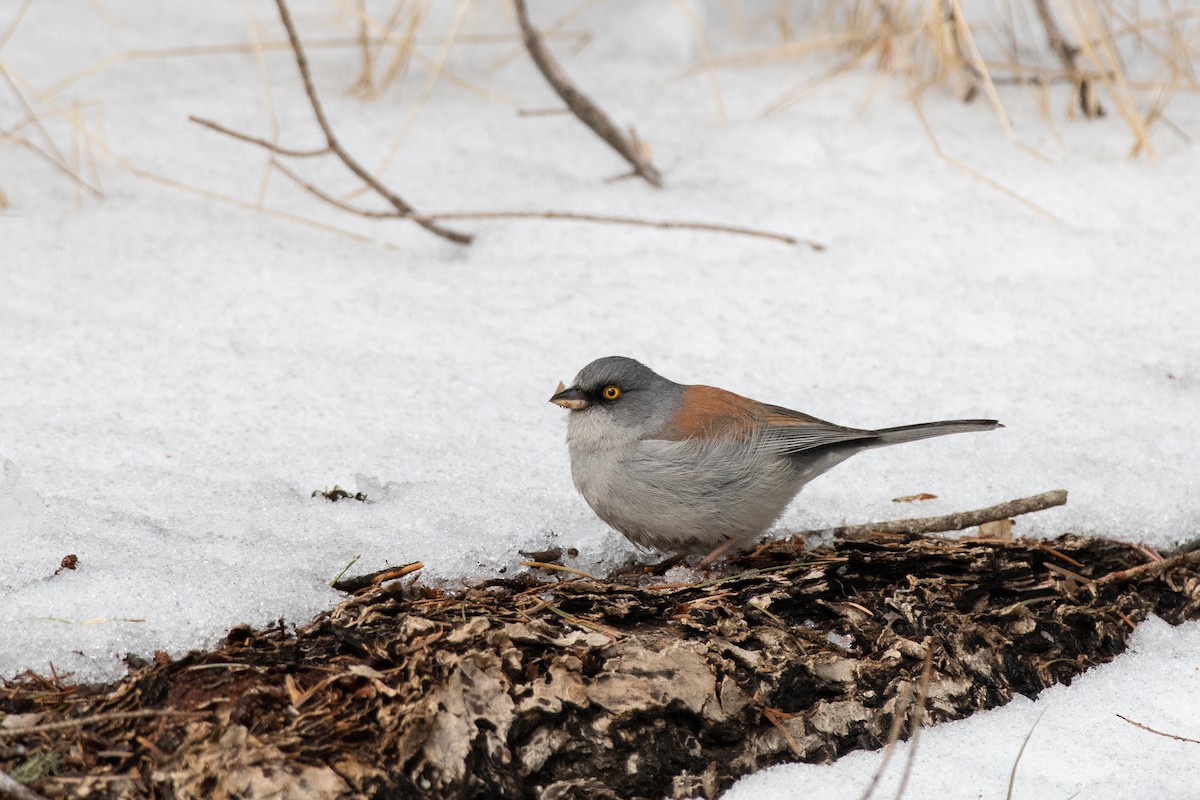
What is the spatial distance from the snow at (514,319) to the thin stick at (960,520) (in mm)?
273

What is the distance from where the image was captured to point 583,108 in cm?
605

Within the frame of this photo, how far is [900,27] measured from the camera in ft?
21.9

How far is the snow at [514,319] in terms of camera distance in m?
3.31

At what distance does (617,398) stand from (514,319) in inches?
51.0

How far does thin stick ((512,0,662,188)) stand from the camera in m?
6.00

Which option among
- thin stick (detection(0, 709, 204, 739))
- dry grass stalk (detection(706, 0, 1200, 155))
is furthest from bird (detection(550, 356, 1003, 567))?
dry grass stalk (detection(706, 0, 1200, 155))

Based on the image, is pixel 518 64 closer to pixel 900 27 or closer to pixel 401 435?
pixel 900 27

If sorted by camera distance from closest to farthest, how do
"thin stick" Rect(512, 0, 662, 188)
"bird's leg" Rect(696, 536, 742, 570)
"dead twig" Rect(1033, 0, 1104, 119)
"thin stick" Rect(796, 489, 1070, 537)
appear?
"thin stick" Rect(796, 489, 1070, 537), "bird's leg" Rect(696, 536, 742, 570), "thin stick" Rect(512, 0, 662, 188), "dead twig" Rect(1033, 0, 1104, 119)

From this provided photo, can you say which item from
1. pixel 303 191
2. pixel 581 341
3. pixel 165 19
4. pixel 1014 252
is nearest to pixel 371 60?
pixel 303 191

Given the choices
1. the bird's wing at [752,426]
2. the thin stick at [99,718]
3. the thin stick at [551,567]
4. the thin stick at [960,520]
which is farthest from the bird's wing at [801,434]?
the thin stick at [99,718]

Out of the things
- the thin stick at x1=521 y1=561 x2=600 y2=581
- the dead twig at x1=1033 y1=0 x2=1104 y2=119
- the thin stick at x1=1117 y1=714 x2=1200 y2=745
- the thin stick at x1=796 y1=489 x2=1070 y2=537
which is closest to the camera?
the thin stick at x1=1117 y1=714 x2=1200 y2=745

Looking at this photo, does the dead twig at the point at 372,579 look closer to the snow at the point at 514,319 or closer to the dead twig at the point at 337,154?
the snow at the point at 514,319

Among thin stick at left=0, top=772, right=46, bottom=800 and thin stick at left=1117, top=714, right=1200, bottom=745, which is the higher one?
thin stick at left=0, top=772, right=46, bottom=800

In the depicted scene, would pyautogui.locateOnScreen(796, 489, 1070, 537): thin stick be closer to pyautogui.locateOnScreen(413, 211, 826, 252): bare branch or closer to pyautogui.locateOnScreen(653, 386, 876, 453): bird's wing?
pyautogui.locateOnScreen(653, 386, 876, 453): bird's wing
